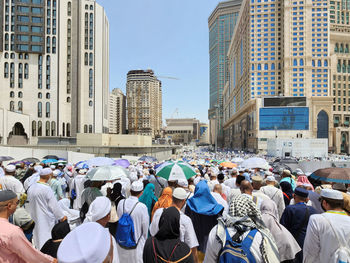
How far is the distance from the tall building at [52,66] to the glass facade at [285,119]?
166ft

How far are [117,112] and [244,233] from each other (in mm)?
170118

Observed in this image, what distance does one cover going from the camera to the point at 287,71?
83.8m

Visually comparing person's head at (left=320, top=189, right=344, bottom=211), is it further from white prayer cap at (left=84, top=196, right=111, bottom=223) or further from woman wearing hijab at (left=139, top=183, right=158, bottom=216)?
woman wearing hijab at (left=139, top=183, right=158, bottom=216)

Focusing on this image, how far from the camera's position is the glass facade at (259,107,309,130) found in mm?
77875

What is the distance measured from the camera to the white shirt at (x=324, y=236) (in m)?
2.65

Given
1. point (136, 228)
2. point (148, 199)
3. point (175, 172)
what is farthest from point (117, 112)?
point (136, 228)

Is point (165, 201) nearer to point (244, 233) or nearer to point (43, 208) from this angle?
point (244, 233)

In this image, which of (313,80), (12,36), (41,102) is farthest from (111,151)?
(313,80)

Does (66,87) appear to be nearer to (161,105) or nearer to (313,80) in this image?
(313,80)

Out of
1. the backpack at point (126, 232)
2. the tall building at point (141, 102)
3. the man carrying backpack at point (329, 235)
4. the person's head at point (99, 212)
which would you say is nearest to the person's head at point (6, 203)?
the person's head at point (99, 212)

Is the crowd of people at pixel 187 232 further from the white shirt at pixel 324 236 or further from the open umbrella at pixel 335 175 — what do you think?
the open umbrella at pixel 335 175

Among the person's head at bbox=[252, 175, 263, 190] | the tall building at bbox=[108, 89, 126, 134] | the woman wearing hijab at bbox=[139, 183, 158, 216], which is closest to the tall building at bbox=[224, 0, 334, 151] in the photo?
the person's head at bbox=[252, 175, 263, 190]

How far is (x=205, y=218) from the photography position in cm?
379

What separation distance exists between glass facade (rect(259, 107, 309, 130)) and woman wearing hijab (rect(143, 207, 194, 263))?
80.4 metres
